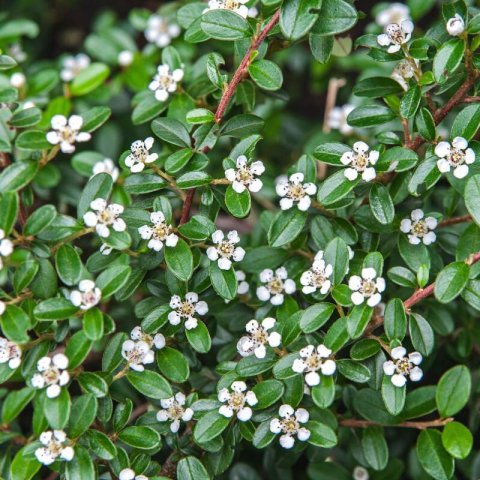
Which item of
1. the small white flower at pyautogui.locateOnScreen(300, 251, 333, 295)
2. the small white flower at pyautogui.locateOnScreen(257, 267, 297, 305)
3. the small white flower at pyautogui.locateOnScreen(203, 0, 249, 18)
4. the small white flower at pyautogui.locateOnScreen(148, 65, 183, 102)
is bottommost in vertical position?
the small white flower at pyautogui.locateOnScreen(257, 267, 297, 305)

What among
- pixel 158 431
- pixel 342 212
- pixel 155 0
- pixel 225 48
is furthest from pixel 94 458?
pixel 155 0

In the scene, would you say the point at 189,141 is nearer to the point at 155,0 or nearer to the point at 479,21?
the point at 479,21

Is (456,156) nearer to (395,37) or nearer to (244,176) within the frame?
(395,37)

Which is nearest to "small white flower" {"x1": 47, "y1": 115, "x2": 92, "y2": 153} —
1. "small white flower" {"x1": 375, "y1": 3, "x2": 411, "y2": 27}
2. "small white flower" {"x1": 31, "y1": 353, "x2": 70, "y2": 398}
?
"small white flower" {"x1": 31, "y1": 353, "x2": 70, "y2": 398}

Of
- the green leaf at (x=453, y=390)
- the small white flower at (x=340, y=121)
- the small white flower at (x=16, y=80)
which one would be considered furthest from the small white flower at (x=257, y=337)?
the small white flower at (x=16, y=80)

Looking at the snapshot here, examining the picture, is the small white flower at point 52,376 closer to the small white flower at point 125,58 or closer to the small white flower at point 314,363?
the small white flower at point 314,363

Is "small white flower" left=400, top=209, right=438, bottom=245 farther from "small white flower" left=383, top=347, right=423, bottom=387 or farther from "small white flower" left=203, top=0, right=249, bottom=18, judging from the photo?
"small white flower" left=203, top=0, right=249, bottom=18
